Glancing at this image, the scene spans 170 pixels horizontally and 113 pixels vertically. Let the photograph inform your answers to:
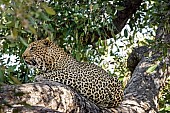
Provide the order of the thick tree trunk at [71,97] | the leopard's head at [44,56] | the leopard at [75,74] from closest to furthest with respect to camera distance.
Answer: the thick tree trunk at [71,97], the leopard at [75,74], the leopard's head at [44,56]

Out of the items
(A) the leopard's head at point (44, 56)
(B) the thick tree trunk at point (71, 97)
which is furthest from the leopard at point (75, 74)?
(B) the thick tree trunk at point (71, 97)

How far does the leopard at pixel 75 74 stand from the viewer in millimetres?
3598

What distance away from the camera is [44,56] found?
398 centimetres

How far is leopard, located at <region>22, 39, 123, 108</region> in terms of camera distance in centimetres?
360

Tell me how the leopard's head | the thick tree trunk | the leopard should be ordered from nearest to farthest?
1. the thick tree trunk
2. the leopard
3. the leopard's head

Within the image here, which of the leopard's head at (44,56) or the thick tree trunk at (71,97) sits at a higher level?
the leopard's head at (44,56)

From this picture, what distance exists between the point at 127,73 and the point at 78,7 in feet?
6.45

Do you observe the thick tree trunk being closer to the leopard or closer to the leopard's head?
the leopard

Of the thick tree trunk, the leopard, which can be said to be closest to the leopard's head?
the leopard

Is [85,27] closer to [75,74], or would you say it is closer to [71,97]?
[75,74]

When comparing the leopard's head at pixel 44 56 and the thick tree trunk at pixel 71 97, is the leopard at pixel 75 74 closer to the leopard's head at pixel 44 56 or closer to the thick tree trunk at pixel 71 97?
the leopard's head at pixel 44 56

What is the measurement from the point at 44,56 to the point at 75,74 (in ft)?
1.35

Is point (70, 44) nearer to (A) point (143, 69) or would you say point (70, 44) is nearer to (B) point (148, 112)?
(A) point (143, 69)

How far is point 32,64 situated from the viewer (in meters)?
3.93
